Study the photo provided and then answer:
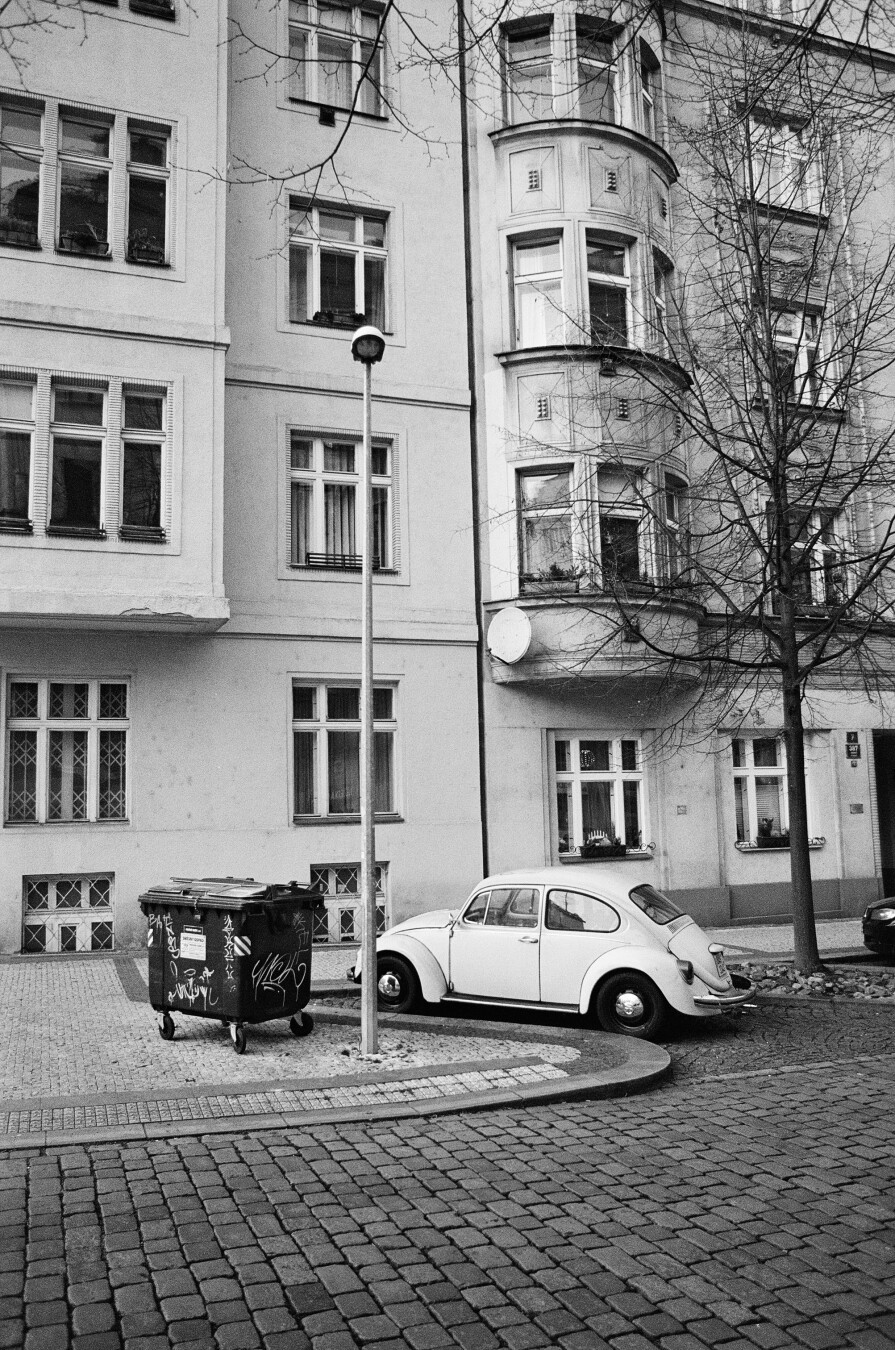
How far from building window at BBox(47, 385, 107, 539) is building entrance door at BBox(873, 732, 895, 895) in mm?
13808

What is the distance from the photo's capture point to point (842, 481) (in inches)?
557

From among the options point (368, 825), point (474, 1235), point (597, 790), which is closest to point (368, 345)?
point (368, 825)

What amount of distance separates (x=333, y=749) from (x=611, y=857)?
15.2 ft

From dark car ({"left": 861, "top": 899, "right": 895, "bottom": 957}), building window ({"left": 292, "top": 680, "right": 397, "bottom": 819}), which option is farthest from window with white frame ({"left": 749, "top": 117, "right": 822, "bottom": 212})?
dark car ({"left": 861, "top": 899, "right": 895, "bottom": 957})

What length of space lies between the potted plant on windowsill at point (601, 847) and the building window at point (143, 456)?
7916 millimetres

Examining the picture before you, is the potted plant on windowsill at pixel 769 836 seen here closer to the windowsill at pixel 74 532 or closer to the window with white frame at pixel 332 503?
the window with white frame at pixel 332 503

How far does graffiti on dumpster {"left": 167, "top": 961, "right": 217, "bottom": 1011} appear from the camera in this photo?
9.23 metres

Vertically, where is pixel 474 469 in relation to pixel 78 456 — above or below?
above

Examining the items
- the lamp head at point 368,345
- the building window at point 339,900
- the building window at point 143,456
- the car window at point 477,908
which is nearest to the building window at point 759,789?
the building window at point 339,900

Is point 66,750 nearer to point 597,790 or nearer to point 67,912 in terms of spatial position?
point 67,912

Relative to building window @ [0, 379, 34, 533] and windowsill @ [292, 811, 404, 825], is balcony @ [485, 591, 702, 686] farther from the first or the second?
building window @ [0, 379, 34, 533]

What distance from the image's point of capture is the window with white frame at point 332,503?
17.0 m

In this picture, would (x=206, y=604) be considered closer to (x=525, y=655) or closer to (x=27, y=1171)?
(x=525, y=655)

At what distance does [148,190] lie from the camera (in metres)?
15.7
